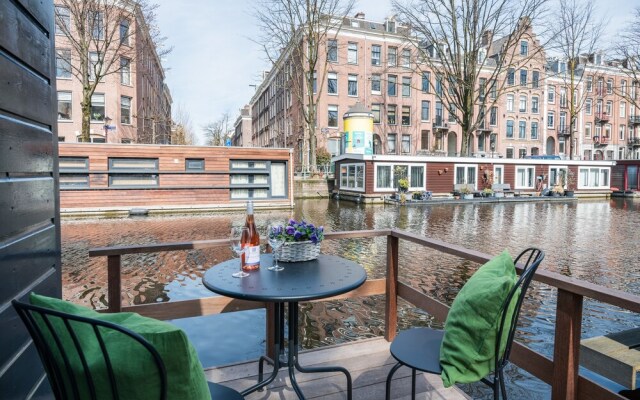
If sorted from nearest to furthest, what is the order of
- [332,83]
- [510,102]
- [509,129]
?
[332,83] < [510,102] < [509,129]

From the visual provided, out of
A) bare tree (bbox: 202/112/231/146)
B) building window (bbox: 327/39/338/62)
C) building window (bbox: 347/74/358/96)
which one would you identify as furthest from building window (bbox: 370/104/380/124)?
bare tree (bbox: 202/112/231/146)

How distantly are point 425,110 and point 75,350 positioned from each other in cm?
3336

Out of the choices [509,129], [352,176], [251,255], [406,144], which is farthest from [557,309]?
[509,129]

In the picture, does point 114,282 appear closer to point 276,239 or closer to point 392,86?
point 276,239

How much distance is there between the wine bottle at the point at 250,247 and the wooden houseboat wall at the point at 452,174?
18.7 m

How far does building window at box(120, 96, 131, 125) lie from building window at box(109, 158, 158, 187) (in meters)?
8.56

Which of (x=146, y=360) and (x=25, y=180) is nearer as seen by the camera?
(x=146, y=360)

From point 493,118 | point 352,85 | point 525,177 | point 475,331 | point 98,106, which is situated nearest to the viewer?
point 475,331

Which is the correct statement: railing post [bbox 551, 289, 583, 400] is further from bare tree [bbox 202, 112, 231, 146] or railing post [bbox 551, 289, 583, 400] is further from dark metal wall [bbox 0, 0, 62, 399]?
bare tree [bbox 202, 112, 231, 146]

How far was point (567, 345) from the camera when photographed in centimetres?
182

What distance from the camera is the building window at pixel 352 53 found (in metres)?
29.9

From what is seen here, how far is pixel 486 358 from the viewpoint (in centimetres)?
171

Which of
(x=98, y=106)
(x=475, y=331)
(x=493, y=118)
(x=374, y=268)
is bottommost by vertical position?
(x=374, y=268)

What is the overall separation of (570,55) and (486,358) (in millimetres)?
35872
